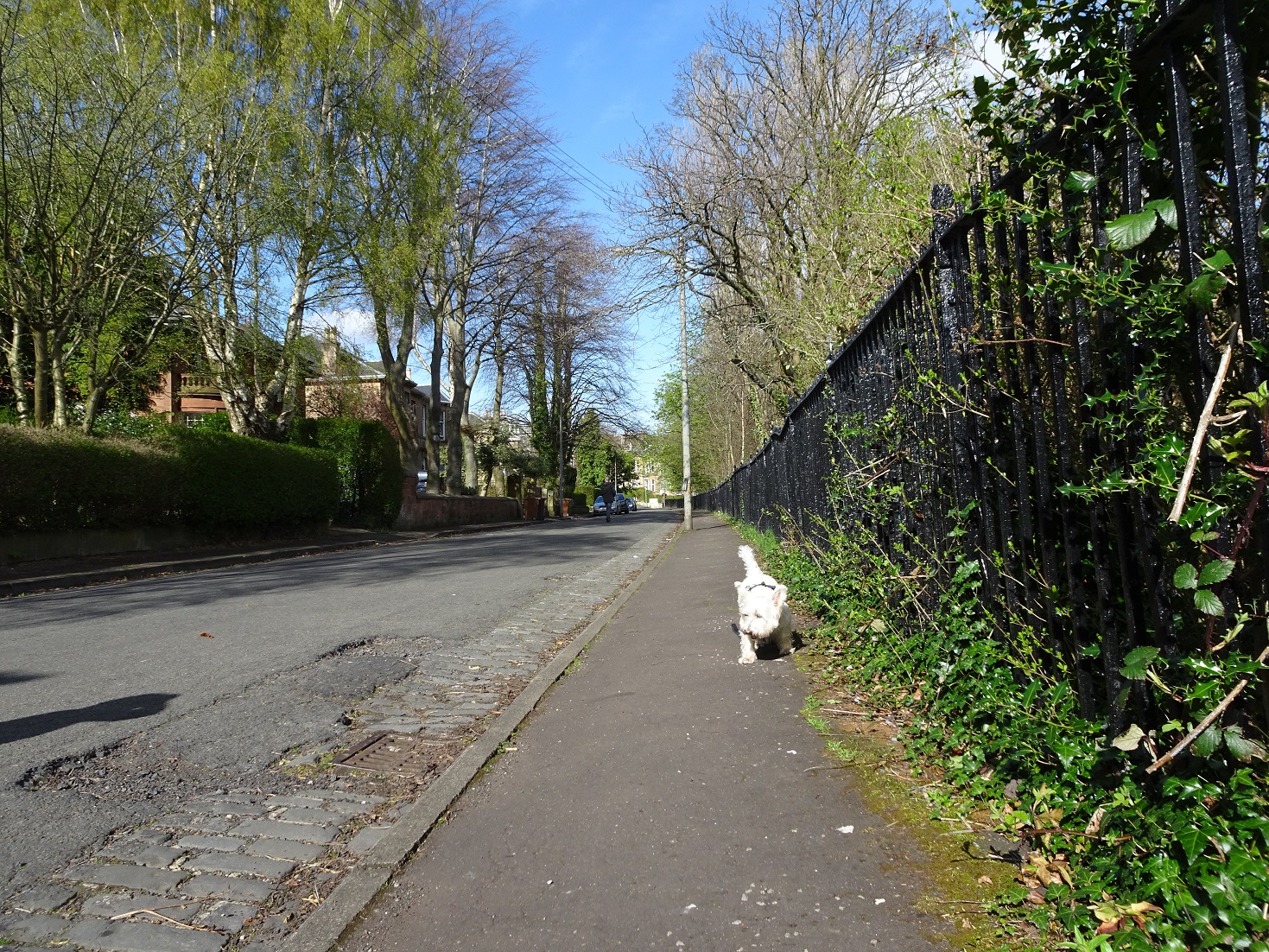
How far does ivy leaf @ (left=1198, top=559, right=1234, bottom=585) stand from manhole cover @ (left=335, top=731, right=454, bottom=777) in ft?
10.9

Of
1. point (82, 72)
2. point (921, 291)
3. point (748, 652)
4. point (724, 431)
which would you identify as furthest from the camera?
point (724, 431)

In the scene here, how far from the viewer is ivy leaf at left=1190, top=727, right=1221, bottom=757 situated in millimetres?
1825

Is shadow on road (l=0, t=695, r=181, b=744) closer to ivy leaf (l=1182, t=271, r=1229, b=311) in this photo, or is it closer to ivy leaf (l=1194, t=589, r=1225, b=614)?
ivy leaf (l=1194, t=589, r=1225, b=614)

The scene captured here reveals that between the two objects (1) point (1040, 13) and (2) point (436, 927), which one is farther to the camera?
(2) point (436, 927)

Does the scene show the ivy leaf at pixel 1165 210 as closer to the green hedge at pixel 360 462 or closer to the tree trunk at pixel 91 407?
→ the tree trunk at pixel 91 407

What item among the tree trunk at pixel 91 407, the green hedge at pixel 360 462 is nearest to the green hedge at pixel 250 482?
the tree trunk at pixel 91 407

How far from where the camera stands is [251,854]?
10.3ft

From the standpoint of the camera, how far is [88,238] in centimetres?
1498

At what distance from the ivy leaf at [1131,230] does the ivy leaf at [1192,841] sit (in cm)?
128

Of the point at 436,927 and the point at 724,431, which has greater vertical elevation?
the point at 724,431

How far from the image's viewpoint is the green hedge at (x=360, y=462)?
2612 cm

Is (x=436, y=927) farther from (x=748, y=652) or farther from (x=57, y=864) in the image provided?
(x=748, y=652)

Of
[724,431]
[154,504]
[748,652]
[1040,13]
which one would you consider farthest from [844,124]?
[724,431]

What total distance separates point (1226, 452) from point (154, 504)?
18.1m
